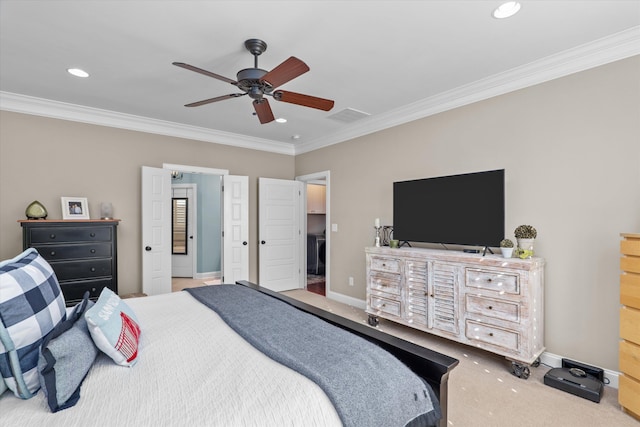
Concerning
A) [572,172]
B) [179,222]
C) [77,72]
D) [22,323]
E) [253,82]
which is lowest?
[22,323]

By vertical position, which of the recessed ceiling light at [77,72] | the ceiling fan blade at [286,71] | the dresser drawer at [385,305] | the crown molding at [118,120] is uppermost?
the recessed ceiling light at [77,72]

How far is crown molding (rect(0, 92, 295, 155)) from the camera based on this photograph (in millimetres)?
3633

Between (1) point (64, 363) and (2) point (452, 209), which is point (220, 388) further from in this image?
(2) point (452, 209)

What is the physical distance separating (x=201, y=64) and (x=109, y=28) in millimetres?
717

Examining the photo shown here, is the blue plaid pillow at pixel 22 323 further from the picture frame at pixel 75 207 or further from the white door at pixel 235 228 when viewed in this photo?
the white door at pixel 235 228

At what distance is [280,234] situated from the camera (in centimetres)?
568

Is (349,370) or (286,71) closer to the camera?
(349,370)

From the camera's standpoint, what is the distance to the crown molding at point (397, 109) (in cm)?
253

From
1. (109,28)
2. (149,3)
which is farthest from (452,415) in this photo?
(109,28)

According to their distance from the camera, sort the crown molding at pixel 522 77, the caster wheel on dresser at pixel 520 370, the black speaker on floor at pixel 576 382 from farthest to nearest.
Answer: the caster wheel on dresser at pixel 520 370 → the crown molding at pixel 522 77 → the black speaker on floor at pixel 576 382

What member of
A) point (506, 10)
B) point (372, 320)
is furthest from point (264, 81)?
point (372, 320)

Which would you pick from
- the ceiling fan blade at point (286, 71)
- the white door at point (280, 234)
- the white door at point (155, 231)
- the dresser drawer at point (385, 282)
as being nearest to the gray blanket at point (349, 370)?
the ceiling fan blade at point (286, 71)

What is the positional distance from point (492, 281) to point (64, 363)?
2.97 metres

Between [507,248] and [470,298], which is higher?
[507,248]
